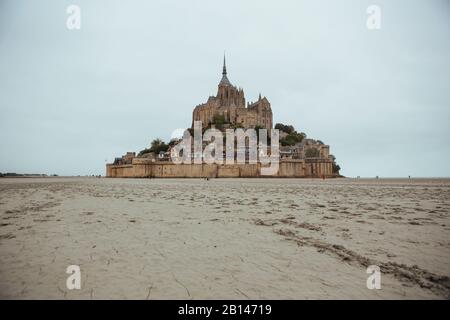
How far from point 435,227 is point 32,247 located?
805 centimetres

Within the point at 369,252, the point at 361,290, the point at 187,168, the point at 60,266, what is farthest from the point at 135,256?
the point at 187,168

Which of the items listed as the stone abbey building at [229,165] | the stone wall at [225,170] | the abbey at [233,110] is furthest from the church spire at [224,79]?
the stone wall at [225,170]

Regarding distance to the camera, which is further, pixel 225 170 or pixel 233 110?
pixel 233 110

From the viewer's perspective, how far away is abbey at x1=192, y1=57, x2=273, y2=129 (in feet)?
332

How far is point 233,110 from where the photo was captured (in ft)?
339

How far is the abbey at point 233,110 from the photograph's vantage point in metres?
101

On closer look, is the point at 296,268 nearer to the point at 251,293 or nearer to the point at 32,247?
the point at 251,293
